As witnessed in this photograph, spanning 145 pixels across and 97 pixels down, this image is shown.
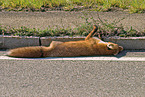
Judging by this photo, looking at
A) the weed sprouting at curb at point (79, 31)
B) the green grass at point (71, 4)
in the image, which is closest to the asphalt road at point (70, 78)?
the weed sprouting at curb at point (79, 31)

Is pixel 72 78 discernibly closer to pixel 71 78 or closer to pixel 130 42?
pixel 71 78

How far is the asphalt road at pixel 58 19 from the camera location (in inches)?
275

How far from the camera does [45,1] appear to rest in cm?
880

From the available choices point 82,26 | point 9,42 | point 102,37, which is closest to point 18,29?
point 9,42

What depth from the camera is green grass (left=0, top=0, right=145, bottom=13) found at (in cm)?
820

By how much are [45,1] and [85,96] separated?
5.34m

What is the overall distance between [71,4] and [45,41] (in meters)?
2.64

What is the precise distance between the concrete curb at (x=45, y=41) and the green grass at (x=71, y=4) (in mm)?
2178

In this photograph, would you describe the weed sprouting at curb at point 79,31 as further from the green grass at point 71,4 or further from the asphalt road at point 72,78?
the green grass at point 71,4

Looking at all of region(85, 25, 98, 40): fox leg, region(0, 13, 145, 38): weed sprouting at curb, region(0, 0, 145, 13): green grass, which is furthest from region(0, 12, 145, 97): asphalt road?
region(0, 0, 145, 13): green grass

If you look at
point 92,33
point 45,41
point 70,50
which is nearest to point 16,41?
point 45,41

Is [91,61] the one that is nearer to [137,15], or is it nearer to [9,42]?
[9,42]

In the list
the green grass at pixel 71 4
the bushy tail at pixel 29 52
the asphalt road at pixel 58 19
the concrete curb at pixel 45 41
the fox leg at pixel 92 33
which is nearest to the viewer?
the bushy tail at pixel 29 52

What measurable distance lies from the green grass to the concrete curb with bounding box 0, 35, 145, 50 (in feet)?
7.15
